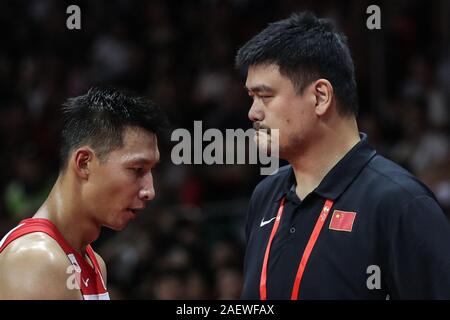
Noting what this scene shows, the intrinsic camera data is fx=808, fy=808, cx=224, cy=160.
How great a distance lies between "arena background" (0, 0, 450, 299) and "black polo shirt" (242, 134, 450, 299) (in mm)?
3039

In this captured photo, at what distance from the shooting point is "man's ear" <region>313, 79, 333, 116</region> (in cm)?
370

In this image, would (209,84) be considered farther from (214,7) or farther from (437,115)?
(437,115)

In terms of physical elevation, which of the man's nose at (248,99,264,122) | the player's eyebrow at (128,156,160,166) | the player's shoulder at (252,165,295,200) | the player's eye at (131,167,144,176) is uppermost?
the man's nose at (248,99,264,122)

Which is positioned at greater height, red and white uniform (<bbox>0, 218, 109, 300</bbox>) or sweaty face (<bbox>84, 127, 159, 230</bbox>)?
sweaty face (<bbox>84, 127, 159, 230</bbox>)

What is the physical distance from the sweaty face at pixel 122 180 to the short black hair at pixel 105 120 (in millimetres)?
37

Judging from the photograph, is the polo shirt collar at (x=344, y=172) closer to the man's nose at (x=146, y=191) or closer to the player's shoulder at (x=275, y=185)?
the player's shoulder at (x=275, y=185)

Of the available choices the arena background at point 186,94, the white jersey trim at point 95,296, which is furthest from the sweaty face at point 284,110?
the arena background at point 186,94

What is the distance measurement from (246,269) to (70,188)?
3.06 ft

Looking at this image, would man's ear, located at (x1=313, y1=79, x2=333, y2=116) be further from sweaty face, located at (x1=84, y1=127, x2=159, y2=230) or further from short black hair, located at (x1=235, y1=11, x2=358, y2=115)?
sweaty face, located at (x1=84, y1=127, x2=159, y2=230)

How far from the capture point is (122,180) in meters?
3.61

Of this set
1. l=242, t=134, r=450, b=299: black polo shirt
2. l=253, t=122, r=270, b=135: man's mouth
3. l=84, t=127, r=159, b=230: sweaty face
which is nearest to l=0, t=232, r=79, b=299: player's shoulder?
l=84, t=127, r=159, b=230: sweaty face

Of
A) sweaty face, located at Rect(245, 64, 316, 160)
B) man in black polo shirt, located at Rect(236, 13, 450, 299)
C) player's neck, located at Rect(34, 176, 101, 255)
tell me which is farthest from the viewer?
sweaty face, located at Rect(245, 64, 316, 160)

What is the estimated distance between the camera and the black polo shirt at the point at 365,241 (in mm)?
3268
